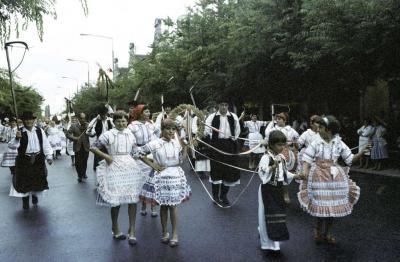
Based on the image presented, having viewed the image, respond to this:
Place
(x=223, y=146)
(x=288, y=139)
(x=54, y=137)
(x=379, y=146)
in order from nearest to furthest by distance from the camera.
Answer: (x=223, y=146)
(x=288, y=139)
(x=379, y=146)
(x=54, y=137)

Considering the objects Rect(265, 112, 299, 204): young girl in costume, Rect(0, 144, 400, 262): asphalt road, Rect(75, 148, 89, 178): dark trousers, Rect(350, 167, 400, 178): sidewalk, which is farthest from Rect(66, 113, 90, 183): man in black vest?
Rect(350, 167, 400, 178): sidewalk

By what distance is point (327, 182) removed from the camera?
619 cm

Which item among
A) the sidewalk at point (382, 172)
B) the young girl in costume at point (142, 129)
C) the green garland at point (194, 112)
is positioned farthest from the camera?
the sidewalk at point (382, 172)

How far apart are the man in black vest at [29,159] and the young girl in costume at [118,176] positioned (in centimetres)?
304

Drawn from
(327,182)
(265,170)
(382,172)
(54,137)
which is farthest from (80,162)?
(54,137)

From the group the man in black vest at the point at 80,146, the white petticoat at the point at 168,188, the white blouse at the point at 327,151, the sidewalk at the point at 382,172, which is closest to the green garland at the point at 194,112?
the white petticoat at the point at 168,188

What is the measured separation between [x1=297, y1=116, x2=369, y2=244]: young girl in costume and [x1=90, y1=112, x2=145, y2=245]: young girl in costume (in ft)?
7.33

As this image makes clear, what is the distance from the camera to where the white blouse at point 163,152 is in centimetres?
633

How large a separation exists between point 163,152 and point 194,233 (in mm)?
1443

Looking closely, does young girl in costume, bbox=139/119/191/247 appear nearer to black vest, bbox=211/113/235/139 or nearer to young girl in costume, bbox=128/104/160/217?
young girl in costume, bbox=128/104/160/217

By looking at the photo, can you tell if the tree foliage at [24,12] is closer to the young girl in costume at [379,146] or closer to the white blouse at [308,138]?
the white blouse at [308,138]

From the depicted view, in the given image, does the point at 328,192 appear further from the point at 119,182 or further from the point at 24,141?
the point at 24,141

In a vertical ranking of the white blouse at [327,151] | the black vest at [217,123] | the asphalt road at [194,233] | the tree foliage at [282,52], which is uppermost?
the tree foliage at [282,52]

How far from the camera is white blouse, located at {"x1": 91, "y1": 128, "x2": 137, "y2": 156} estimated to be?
664 centimetres
